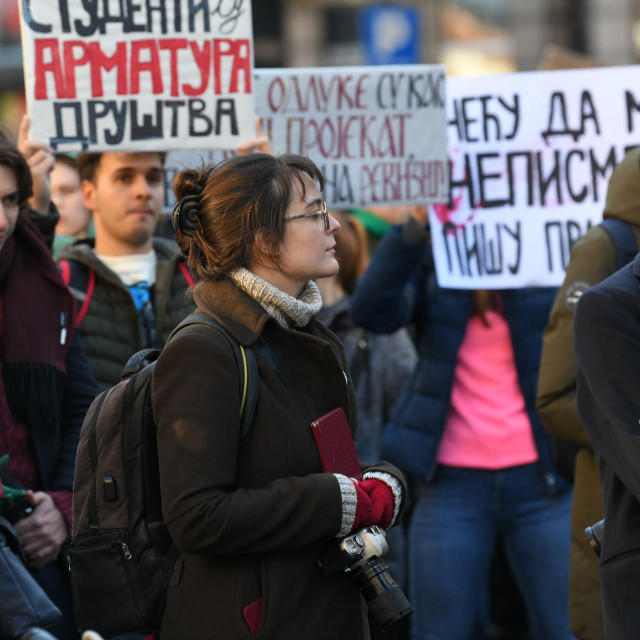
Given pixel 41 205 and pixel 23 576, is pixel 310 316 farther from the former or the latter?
pixel 41 205

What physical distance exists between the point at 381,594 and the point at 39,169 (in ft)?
6.81

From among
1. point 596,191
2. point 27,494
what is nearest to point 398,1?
point 596,191

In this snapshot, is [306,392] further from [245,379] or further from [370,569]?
[370,569]

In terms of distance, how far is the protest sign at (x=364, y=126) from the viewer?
5449 millimetres

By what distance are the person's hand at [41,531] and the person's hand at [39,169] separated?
101 centimetres

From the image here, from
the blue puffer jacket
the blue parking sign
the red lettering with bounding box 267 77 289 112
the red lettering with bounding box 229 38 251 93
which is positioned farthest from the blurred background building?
the red lettering with bounding box 229 38 251 93

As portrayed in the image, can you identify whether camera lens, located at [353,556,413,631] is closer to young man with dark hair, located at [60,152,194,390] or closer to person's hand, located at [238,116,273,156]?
young man with dark hair, located at [60,152,194,390]

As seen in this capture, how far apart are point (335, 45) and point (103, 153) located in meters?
20.1

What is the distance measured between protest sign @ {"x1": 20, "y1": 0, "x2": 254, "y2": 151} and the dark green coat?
0.45 m

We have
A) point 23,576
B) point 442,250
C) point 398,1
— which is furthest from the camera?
point 398,1

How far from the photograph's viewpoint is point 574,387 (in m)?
4.46

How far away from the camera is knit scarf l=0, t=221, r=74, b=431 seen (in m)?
4.11

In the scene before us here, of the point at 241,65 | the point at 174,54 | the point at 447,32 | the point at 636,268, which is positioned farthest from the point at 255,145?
the point at 447,32

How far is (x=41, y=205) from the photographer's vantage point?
460cm
